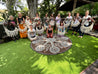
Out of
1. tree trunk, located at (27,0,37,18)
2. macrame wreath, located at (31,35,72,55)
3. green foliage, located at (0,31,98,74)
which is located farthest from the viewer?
tree trunk, located at (27,0,37,18)

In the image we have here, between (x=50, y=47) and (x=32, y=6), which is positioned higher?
(x=32, y=6)

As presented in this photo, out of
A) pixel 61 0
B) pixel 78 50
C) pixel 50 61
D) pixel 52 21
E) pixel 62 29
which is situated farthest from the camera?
pixel 61 0

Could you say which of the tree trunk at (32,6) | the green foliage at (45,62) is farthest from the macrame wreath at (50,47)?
the tree trunk at (32,6)

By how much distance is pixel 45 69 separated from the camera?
8.39 feet

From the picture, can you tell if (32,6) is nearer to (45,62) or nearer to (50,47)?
(50,47)

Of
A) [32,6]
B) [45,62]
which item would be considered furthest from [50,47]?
[32,6]

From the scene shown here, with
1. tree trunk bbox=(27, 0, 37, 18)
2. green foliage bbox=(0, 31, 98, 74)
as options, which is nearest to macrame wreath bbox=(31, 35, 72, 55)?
green foliage bbox=(0, 31, 98, 74)

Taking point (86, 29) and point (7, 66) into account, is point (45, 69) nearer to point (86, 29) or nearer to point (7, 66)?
point (7, 66)

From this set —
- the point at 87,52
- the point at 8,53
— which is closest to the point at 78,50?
the point at 87,52

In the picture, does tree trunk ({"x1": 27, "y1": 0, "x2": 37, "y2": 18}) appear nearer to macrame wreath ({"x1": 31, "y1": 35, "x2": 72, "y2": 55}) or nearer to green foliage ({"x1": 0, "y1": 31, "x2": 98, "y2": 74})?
macrame wreath ({"x1": 31, "y1": 35, "x2": 72, "y2": 55})

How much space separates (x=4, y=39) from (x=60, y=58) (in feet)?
13.9

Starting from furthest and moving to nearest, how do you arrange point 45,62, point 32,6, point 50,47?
point 32,6 → point 50,47 → point 45,62

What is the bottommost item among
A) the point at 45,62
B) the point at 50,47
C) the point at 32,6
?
the point at 45,62

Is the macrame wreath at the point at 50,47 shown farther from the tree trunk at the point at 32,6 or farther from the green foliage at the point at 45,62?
the tree trunk at the point at 32,6
